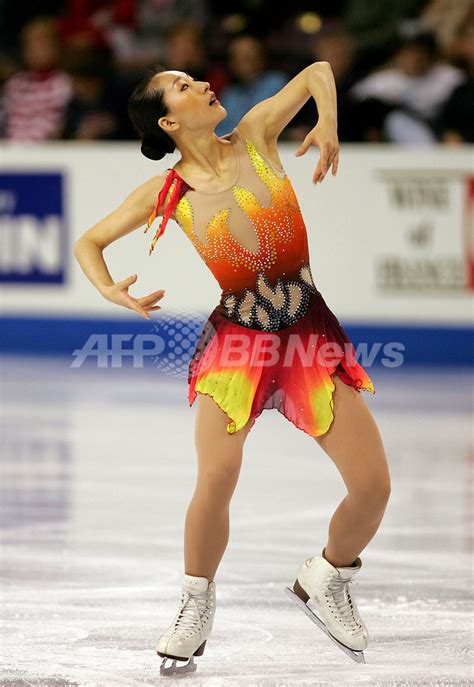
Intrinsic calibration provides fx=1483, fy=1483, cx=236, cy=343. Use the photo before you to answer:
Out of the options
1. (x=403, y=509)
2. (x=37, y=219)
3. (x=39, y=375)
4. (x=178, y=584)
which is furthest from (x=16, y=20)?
(x=178, y=584)

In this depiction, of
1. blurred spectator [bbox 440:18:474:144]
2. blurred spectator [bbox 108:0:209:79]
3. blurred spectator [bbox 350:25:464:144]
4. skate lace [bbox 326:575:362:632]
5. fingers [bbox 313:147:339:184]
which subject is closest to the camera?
fingers [bbox 313:147:339:184]

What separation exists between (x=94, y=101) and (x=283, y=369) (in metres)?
7.47

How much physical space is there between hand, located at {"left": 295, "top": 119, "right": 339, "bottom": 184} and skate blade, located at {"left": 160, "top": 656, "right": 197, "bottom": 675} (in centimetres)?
125

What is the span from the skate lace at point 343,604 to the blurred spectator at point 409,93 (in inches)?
253

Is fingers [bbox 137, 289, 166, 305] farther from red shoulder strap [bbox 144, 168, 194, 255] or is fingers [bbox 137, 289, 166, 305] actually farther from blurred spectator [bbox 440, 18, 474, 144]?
blurred spectator [bbox 440, 18, 474, 144]

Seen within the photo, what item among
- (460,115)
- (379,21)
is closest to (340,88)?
(379,21)

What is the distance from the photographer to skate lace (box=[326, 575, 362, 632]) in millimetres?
3795

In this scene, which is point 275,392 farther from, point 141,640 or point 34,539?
point 34,539

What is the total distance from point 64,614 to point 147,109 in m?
1.49

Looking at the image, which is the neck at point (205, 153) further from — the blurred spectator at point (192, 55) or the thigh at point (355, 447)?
the blurred spectator at point (192, 55)

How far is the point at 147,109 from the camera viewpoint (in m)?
3.80

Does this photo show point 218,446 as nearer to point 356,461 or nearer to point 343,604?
point 356,461

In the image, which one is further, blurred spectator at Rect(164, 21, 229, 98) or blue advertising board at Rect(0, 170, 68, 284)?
blurred spectator at Rect(164, 21, 229, 98)

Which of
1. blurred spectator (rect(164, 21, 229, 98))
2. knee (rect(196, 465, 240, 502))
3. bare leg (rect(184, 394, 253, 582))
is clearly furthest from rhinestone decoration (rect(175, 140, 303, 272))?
blurred spectator (rect(164, 21, 229, 98))
